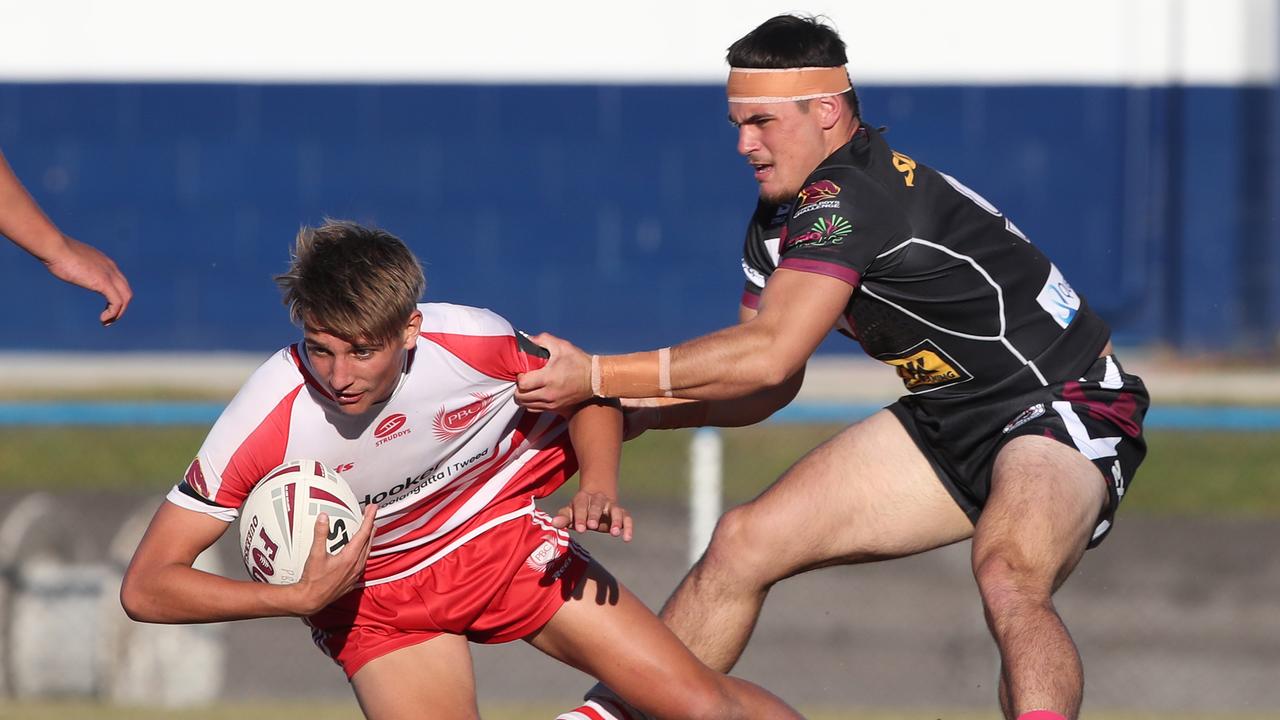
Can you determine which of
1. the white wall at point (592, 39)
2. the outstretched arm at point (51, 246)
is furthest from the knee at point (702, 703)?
the white wall at point (592, 39)

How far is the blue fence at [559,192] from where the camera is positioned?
40.9ft

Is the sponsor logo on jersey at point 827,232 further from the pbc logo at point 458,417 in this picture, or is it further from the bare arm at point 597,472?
the pbc logo at point 458,417

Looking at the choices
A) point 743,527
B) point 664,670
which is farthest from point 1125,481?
point 664,670

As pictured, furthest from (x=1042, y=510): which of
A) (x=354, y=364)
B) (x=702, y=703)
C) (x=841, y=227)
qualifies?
(x=354, y=364)

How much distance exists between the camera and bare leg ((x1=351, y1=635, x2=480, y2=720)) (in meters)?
4.55

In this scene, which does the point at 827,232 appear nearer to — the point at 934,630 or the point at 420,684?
the point at 420,684

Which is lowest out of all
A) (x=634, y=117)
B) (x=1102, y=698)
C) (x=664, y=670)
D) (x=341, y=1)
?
(x=1102, y=698)

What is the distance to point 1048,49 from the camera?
12.5 metres

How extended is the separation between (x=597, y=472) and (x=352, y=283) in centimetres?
87

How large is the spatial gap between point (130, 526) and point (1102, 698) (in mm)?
4839

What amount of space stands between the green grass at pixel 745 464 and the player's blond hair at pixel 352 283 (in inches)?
193

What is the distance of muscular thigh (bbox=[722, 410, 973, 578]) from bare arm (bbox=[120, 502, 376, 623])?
147 cm

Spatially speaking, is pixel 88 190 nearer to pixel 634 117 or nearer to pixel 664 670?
pixel 634 117

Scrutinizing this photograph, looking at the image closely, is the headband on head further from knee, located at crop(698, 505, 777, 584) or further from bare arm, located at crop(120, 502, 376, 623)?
bare arm, located at crop(120, 502, 376, 623)
